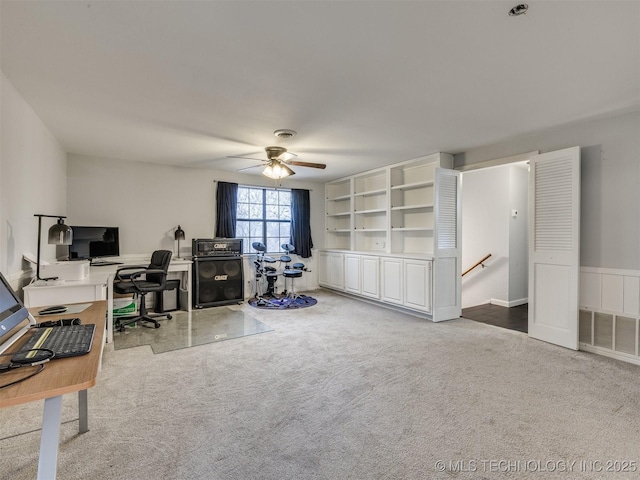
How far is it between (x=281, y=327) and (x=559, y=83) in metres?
3.65

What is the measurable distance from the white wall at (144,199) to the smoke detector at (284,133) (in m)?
2.49

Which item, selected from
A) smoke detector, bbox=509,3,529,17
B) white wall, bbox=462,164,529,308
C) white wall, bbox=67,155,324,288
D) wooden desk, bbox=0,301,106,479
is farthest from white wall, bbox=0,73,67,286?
white wall, bbox=462,164,529,308

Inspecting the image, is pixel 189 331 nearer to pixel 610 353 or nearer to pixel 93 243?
pixel 93 243

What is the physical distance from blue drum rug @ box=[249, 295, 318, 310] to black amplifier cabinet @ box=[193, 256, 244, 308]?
33cm

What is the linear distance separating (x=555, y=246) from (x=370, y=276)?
103 inches

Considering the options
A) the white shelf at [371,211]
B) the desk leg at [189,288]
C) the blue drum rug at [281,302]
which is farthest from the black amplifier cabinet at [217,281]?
the white shelf at [371,211]

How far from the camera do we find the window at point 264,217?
598 cm

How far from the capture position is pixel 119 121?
3.16m

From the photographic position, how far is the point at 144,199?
5004 mm

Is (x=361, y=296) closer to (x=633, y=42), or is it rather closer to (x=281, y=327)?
(x=281, y=327)

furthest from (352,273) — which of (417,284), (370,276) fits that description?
(417,284)

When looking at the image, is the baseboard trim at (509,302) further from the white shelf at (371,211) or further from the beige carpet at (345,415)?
the white shelf at (371,211)

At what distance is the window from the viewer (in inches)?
235

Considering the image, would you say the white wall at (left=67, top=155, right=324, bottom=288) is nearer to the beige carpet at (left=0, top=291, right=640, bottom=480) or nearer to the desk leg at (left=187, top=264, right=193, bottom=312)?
the desk leg at (left=187, top=264, right=193, bottom=312)
